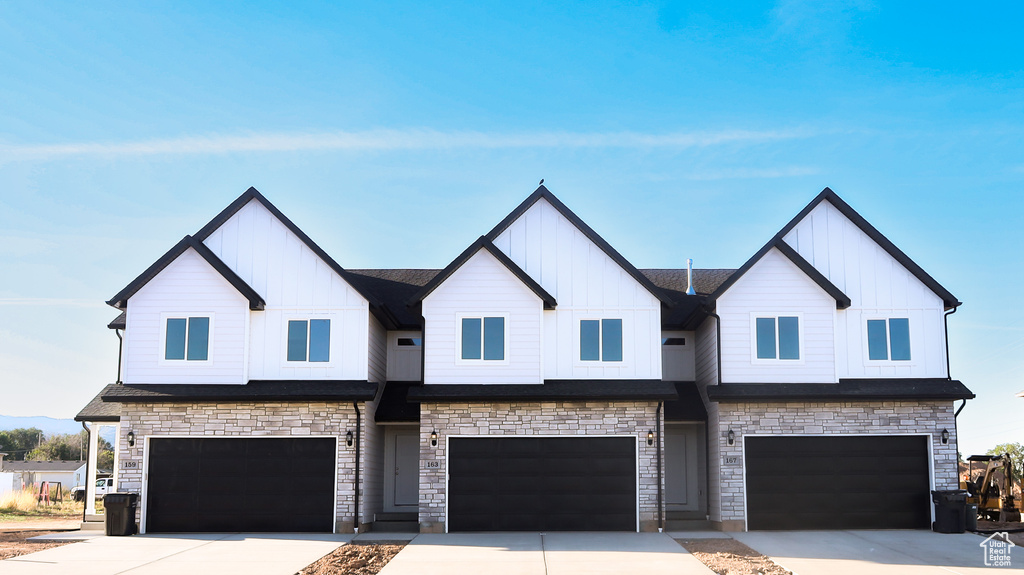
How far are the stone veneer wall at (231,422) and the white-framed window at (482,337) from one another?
2654 millimetres

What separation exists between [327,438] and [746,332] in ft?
32.1

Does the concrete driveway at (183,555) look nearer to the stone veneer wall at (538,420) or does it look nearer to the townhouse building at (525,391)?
the townhouse building at (525,391)

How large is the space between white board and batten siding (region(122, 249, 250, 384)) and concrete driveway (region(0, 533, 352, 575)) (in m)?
3.51

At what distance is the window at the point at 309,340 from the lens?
67.1 feet

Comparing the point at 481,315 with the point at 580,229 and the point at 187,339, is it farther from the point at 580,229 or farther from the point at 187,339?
the point at 187,339

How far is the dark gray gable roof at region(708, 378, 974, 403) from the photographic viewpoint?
19812mm

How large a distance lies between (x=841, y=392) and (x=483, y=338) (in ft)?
26.3

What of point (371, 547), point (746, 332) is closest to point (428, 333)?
point (371, 547)

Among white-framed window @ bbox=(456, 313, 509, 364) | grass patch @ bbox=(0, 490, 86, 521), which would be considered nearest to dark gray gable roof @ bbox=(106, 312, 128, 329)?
grass patch @ bbox=(0, 490, 86, 521)

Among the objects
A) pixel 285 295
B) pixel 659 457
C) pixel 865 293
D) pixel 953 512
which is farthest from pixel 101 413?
pixel 953 512

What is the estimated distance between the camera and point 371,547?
56.2ft

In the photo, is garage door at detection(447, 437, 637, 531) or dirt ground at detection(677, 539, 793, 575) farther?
garage door at detection(447, 437, 637, 531)

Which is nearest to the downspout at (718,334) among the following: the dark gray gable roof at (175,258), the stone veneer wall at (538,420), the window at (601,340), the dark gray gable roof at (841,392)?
the dark gray gable roof at (841,392)

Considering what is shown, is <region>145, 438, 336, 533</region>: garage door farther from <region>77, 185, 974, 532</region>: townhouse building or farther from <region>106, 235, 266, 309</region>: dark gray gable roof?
<region>106, 235, 266, 309</region>: dark gray gable roof
